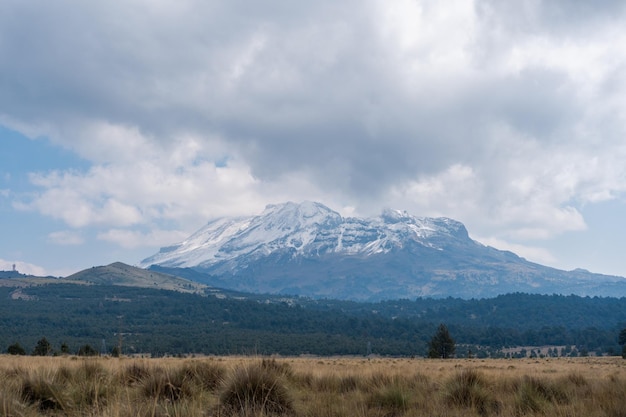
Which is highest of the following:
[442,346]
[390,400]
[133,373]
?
[390,400]

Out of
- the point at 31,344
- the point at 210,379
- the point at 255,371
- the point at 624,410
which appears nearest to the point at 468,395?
the point at 624,410

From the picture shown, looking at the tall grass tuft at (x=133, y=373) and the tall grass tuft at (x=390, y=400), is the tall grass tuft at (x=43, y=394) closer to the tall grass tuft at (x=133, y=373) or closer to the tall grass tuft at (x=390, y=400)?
the tall grass tuft at (x=133, y=373)

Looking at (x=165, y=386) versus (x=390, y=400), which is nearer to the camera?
(x=390, y=400)

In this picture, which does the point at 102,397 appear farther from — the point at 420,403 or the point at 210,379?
the point at 420,403

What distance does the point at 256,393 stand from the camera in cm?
823

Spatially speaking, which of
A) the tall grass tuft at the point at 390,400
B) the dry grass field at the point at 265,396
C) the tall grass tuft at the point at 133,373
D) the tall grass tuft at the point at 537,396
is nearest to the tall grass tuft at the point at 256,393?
the dry grass field at the point at 265,396

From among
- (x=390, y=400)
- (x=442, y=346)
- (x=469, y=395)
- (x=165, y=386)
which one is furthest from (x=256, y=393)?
(x=442, y=346)

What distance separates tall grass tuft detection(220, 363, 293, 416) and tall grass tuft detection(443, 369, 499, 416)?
3.07 metres

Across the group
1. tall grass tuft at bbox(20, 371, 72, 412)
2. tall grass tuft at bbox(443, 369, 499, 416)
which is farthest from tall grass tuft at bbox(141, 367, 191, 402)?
tall grass tuft at bbox(443, 369, 499, 416)

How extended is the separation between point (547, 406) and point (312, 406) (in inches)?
153

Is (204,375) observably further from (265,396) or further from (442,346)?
(442,346)

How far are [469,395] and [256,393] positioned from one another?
161 inches

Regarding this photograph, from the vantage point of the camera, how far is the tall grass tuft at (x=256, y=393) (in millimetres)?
7812

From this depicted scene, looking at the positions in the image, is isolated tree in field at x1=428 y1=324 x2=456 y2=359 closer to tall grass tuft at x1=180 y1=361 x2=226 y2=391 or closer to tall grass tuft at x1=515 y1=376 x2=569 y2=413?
tall grass tuft at x1=515 y1=376 x2=569 y2=413
